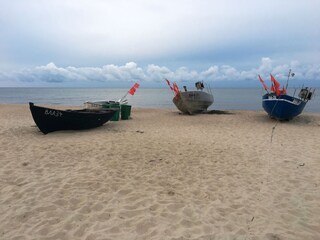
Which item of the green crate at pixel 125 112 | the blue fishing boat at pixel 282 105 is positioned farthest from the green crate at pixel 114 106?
the blue fishing boat at pixel 282 105

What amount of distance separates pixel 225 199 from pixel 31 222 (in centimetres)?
331

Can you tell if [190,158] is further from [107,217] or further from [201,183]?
[107,217]

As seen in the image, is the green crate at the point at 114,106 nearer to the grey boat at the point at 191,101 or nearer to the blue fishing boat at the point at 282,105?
the grey boat at the point at 191,101

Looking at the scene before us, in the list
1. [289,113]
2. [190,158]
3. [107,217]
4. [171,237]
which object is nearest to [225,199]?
[171,237]

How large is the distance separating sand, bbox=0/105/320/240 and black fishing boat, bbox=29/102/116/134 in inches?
55.4

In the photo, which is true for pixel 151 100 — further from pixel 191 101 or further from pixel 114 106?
pixel 114 106

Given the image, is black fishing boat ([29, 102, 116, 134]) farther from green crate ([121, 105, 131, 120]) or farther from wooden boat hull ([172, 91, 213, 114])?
wooden boat hull ([172, 91, 213, 114])

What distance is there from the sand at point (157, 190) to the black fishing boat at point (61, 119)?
1.41m

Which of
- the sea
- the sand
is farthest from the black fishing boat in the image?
the sea

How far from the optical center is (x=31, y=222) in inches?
159

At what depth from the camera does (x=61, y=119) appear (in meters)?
11.1

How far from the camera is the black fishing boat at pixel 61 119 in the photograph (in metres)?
10.6

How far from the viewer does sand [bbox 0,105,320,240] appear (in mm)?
3920

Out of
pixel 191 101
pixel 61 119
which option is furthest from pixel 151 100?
pixel 61 119
